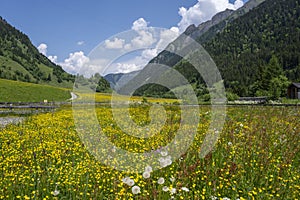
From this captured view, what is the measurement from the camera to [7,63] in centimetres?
15588

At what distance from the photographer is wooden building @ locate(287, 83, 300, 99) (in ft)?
231

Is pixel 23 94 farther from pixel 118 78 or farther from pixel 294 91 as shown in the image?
pixel 294 91

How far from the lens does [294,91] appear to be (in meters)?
72.1

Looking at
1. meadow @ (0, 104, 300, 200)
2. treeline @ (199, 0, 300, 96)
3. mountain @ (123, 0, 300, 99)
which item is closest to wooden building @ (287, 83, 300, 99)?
mountain @ (123, 0, 300, 99)

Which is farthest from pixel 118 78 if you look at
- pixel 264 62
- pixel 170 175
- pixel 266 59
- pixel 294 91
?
pixel 266 59

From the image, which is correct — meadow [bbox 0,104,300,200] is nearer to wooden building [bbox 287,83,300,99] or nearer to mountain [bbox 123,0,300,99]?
mountain [bbox 123,0,300,99]

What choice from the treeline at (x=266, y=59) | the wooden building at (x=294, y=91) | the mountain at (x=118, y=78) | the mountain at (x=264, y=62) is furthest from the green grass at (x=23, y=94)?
the wooden building at (x=294, y=91)

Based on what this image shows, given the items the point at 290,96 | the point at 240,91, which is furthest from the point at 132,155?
the point at 240,91

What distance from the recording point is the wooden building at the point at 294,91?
70375 mm

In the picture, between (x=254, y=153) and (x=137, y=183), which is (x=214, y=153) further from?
(x=137, y=183)

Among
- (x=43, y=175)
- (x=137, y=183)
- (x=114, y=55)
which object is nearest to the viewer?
(x=137, y=183)

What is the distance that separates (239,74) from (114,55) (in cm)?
13620

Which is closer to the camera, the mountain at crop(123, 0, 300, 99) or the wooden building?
the wooden building

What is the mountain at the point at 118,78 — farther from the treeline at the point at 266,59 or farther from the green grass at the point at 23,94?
the treeline at the point at 266,59
